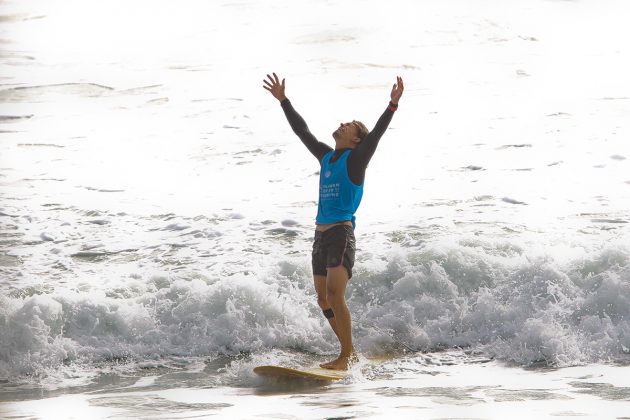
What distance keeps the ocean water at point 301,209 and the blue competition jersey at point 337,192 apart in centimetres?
68

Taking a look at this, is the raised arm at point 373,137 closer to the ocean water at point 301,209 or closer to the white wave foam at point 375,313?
the ocean water at point 301,209

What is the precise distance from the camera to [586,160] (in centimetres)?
758

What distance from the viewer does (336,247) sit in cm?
423

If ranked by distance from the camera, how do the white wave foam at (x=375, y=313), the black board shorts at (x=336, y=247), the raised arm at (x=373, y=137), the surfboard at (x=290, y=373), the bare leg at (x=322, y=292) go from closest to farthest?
the surfboard at (x=290, y=373)
the raised arm at (x=373, y=137)
the black board shorts at (x=336, y=247)
the bare leg at (x=322, y=292)
the white wave foam at (x=375, y=313)

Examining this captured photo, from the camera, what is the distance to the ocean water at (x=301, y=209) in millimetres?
4145

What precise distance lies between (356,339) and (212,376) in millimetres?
899

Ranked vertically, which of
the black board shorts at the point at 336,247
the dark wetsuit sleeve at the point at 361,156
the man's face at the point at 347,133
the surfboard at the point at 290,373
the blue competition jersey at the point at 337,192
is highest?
the man's face at the point at 347,133

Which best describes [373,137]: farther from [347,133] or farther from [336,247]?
[336,247]

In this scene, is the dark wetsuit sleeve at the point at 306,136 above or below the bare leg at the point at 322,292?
above

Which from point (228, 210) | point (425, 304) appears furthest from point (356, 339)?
point (228, 210)

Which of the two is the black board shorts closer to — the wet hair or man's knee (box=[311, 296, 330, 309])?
man's knee (box=[311, 296, 330, 309])

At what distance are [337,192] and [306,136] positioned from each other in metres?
0.39

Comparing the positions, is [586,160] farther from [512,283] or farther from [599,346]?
[599,346]

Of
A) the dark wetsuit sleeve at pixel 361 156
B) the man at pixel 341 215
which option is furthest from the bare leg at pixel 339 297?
the dark wetsuit sleeve at pixel 361 156
